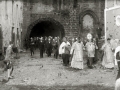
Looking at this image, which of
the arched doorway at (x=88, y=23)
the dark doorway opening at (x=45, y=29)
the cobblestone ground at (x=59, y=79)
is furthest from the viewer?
the dark doorway opening at (x=45, y=29)

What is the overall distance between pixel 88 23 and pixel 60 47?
47.1ft

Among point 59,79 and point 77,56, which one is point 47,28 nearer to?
point 77,56

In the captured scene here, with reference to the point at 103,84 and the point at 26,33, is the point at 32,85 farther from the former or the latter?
the point at 26,33

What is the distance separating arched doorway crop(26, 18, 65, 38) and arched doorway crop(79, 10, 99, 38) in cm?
239

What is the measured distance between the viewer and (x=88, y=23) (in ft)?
90.5

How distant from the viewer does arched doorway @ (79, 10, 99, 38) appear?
27156 millimetres

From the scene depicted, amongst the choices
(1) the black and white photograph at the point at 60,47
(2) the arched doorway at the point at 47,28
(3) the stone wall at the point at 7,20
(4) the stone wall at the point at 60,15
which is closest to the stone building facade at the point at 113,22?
(1) the black and white photograph at the point at 60,47

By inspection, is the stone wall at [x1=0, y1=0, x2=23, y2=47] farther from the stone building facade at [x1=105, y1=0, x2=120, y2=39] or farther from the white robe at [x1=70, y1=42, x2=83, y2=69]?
the stone building facade at [x1=105, y1=0, x2=120, y2=39]

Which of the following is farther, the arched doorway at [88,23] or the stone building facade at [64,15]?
the arched doorway at [88,23]

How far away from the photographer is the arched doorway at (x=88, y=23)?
27.2m

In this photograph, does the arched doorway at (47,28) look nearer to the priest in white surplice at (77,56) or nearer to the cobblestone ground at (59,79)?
the priest in white surplice at (77,56)

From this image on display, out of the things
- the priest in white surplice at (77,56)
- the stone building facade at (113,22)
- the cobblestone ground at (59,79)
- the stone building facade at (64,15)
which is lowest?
the cobblestone ground at (59,79)

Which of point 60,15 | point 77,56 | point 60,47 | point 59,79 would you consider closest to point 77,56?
point 77,56

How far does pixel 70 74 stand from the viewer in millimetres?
11094
